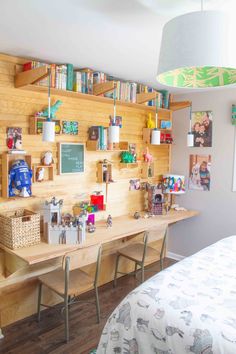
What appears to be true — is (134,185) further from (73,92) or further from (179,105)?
(73,92)

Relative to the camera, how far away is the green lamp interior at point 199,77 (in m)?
1.53

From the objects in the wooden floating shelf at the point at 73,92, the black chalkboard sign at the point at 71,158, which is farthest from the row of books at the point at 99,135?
the wooden floating shelf at the point at 73,92

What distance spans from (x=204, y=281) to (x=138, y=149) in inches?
84.0

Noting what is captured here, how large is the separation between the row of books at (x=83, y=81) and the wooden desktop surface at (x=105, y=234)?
4.25ft

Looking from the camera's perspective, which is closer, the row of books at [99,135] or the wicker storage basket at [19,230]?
the wicker storage basket at [19,230]

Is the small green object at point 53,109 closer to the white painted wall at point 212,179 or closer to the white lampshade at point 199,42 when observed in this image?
the white lampshade at point 199,42

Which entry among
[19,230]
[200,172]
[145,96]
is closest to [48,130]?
[19,230]

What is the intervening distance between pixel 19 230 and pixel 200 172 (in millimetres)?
2345

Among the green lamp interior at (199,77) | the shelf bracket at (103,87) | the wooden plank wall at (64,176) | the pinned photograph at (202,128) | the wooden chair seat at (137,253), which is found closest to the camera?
the green lamp interior at (199,77)

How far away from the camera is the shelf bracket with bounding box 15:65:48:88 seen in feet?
7.43

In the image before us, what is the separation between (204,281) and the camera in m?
1.80

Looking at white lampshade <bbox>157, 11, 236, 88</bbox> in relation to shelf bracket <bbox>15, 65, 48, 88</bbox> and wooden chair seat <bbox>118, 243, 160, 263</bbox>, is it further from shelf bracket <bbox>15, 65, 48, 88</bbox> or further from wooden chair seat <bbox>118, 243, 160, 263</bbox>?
wooden chair seat <bbox>118, 243, 160, 263</bbox>

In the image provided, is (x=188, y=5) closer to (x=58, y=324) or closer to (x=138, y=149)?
(x=138, y=149)

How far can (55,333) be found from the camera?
2.45 m
